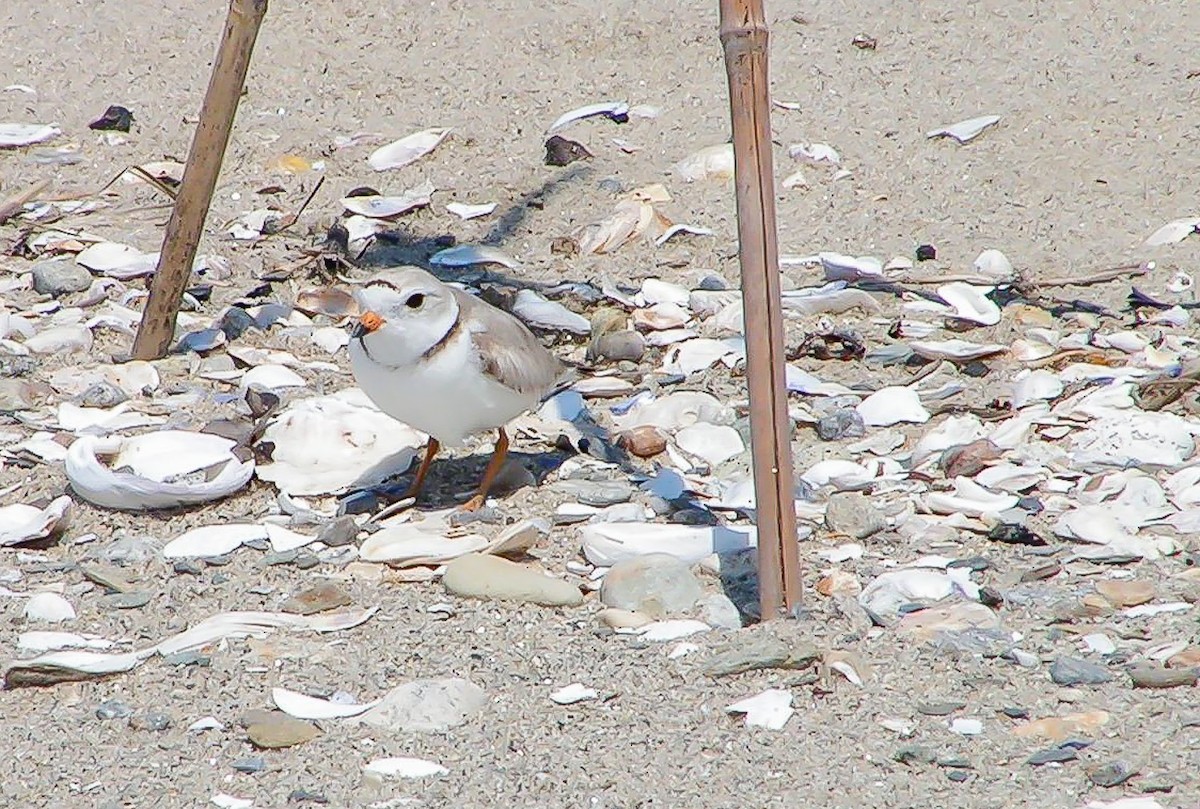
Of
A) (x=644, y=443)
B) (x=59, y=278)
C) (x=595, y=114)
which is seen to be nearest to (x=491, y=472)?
(x=644, y=443)

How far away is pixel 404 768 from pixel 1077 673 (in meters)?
1.37

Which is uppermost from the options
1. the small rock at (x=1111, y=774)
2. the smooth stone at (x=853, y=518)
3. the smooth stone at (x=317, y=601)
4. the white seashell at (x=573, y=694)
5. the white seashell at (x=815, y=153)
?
the white seashell at (x=815, y=153)

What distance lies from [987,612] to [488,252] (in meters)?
3.00

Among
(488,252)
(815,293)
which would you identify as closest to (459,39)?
(488,252)

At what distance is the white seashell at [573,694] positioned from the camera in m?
3.35

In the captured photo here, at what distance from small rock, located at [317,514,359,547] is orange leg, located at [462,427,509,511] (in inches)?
12.9

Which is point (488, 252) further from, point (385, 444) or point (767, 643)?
point (767, 643)

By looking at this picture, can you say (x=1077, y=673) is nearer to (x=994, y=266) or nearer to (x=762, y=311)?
(x=762, y=311)

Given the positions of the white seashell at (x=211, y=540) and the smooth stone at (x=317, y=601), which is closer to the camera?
the smooth stone at (x=317, y=601)

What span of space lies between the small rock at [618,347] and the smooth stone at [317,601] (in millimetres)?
1724

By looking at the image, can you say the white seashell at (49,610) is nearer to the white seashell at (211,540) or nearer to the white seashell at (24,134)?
the white seashell at (211,540)

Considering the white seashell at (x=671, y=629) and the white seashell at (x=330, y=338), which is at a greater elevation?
the white seashell at (x=330, y=338)

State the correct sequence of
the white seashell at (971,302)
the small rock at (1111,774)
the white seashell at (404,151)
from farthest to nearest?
the white seashell at (404,151) → the white seashell at (971,302) → the small rock at (1111,774)

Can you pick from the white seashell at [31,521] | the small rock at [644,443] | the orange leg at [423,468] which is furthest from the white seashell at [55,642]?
the small rock at [644,443]
